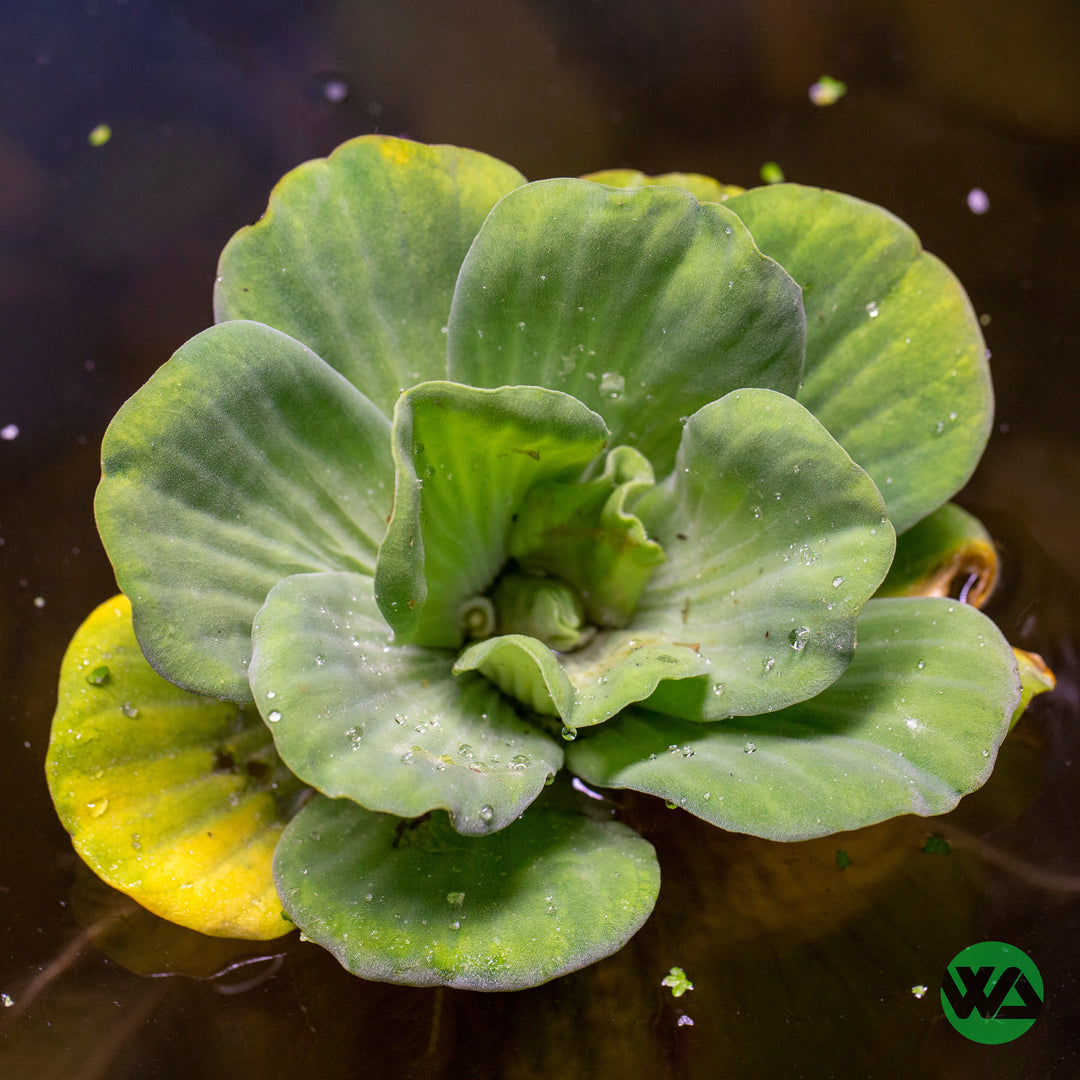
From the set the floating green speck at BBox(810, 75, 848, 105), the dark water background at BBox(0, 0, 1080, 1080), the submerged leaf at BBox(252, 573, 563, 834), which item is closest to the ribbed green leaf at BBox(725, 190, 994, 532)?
the dark water background at BBox(0, 0, 1080, 1080)

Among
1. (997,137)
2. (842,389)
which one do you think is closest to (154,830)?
(842,389)

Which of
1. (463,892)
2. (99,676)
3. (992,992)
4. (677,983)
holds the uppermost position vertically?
(99,676)

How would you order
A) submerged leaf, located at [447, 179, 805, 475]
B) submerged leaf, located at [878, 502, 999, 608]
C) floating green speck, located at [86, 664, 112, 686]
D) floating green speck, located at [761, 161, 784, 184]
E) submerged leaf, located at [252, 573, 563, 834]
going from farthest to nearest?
1. floating green speck, located at [761, 161, 784, 184]
2. submerged leaf, located at [878, 502, 999, 608]
3. floating green speck, located at [86, 664, 112, 686]
4. submerged leaf, located at [447, 179, 805, 475]
5. submerged leaf, located at [252, 573, 563, 834]

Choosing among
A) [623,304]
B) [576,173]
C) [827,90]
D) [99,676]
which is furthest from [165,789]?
[827,90]

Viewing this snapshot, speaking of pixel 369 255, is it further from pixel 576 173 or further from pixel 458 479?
pixel 576 173

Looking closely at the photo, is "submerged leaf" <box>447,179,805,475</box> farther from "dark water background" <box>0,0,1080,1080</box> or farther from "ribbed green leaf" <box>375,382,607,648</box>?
"dark water background" <box>0,0,1080,1080</box>

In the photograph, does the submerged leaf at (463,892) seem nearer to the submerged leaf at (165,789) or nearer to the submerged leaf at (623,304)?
the submerged leaf at (165,789)

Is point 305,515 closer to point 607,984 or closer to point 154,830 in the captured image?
point 154,830
